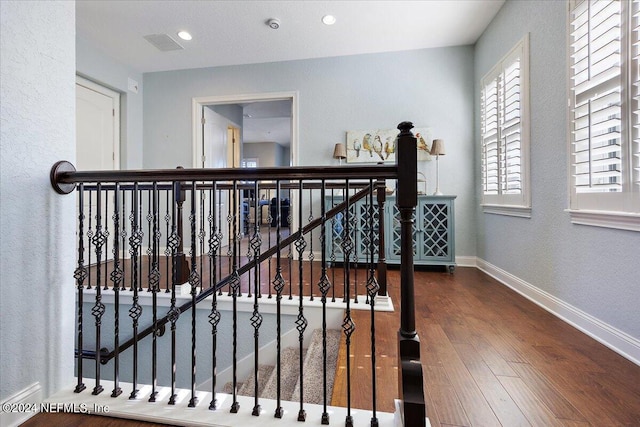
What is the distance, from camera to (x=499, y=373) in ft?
4.67

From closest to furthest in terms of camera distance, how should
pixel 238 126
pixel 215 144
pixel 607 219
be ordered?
pixel 607 219 < pixel 215 144 < pixel 238 126

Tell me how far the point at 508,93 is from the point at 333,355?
285 cm

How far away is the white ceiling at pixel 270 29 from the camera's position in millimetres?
2883

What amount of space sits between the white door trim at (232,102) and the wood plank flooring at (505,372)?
2.64 m

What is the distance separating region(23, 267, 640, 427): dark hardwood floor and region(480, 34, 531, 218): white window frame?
3.21ft

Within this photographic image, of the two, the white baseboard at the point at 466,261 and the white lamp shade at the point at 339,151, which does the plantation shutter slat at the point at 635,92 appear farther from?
the white lamp shade at the point at 339,151

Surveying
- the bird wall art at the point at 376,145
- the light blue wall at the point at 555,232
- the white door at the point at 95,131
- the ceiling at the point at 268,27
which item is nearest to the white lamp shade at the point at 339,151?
the bird wall art at the point at 376,145

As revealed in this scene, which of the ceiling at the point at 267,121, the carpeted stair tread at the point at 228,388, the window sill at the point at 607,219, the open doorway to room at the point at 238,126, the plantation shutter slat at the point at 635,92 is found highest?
the ceiling at the point at 267,121

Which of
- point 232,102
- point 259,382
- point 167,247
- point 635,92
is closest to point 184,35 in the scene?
point 232,102

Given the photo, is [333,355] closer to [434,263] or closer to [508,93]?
[434,263]

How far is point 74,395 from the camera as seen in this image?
1.26 m

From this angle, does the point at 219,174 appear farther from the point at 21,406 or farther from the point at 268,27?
the point at 268,27

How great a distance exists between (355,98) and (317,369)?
10.7ft

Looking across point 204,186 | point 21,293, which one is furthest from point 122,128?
point 21,293
